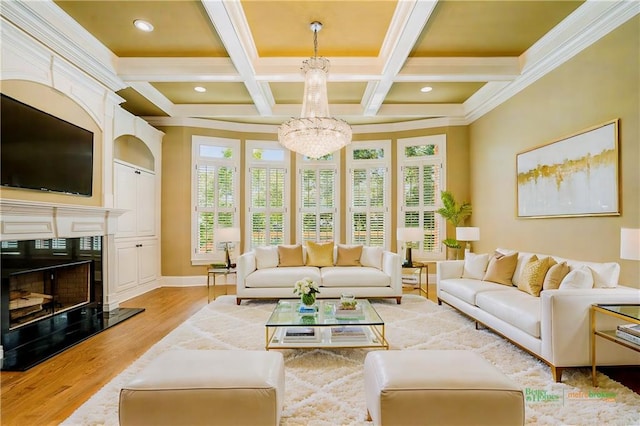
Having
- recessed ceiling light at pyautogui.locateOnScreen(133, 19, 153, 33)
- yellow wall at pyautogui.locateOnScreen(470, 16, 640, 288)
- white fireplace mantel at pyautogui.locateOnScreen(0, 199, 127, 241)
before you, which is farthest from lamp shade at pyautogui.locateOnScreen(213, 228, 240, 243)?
yellow wall at pyautogui.locateOnScreen(470, 16, 640, 288)

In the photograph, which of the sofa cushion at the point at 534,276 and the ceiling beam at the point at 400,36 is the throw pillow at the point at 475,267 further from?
the ceiling beam at the point at 400,36

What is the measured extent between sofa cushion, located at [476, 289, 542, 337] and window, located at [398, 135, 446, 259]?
114 inches

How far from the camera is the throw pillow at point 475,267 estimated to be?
14.4ft

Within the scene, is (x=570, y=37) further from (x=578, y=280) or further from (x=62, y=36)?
(x=62, y=36)

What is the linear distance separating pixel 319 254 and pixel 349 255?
488 millimetres

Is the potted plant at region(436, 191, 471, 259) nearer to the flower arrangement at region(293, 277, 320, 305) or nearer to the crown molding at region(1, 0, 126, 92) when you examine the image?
the flower arrangement at region(293, 277, 320, 305)

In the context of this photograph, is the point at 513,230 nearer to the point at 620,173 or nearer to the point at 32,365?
the point at 620,173

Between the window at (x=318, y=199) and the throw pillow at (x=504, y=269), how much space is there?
338 centimetres

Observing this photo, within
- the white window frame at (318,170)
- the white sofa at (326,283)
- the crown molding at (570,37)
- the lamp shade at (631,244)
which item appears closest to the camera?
the lamp shade at (631,244)

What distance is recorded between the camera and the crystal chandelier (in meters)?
3.78

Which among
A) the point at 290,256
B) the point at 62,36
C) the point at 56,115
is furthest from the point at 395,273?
the point at 62,36

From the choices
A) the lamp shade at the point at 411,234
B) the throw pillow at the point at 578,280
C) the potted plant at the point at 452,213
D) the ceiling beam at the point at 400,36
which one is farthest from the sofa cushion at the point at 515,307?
the ceiling beam at the point at 400,36

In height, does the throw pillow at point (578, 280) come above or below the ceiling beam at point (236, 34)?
below

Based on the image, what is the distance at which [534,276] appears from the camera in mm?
3389
